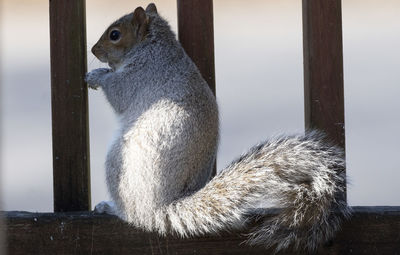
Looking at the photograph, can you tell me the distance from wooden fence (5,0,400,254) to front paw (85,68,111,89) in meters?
0.14

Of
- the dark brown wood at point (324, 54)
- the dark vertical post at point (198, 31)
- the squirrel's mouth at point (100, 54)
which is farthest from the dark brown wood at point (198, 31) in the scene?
the squirrel's mouth at point (100, 54)

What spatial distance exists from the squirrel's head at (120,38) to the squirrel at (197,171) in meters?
0.14

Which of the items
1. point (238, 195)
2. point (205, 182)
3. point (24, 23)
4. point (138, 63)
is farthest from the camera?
point (24, 23)

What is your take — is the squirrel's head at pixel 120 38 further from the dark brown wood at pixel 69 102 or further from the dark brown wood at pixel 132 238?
the dark brown wood at pixel 132 238

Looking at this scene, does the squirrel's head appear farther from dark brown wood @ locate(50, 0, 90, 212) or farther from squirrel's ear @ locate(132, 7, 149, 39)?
dark brown wood @ locate(50, 0, 90, 212)

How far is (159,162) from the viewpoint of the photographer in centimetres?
264

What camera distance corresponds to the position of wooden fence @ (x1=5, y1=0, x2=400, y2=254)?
258 centimetres

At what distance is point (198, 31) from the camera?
266cm

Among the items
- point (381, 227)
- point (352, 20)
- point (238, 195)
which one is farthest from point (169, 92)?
point (352, 20)

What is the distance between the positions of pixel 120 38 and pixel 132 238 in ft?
2.56

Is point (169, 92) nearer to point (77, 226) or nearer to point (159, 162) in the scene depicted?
point (159, 162)

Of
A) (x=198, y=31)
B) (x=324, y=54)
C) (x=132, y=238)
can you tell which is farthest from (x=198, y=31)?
(x=132, y=238)

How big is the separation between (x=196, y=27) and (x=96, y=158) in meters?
2.34

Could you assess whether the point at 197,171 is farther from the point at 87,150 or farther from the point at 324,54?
the point at 324,54
